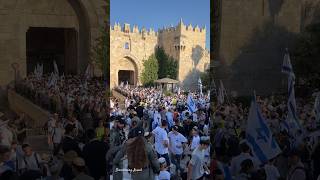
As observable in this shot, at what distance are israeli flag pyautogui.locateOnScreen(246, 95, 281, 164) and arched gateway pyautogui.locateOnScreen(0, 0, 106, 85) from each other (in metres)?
2.03

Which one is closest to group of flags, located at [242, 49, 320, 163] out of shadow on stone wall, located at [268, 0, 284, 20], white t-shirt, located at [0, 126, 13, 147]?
shadow on stone wall, located at [268, 0, 284, 20]

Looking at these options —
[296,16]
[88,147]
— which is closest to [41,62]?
[88,147]

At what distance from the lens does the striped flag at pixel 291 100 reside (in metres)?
4.73

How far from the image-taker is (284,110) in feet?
16.5

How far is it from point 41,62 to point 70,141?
3.14 ft

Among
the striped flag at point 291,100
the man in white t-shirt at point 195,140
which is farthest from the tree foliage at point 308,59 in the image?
the man in white t-shirt at point 195,140

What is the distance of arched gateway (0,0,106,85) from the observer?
4629 mm

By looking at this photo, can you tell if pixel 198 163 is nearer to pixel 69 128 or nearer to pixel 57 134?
pixel 69 128

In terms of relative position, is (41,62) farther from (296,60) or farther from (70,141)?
(296,60)

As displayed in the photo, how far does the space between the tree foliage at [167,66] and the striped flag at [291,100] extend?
1930mm

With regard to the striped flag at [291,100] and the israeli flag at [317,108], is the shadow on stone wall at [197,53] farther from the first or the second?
the israeli flag at [317,108]

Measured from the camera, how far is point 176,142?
21.8 ft

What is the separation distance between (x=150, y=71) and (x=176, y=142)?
119 centimetres

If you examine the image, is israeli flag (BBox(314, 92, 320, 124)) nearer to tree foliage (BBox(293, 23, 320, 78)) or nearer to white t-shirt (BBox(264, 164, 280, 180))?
tree foliage (BBox(293, 23, 320, 78))
